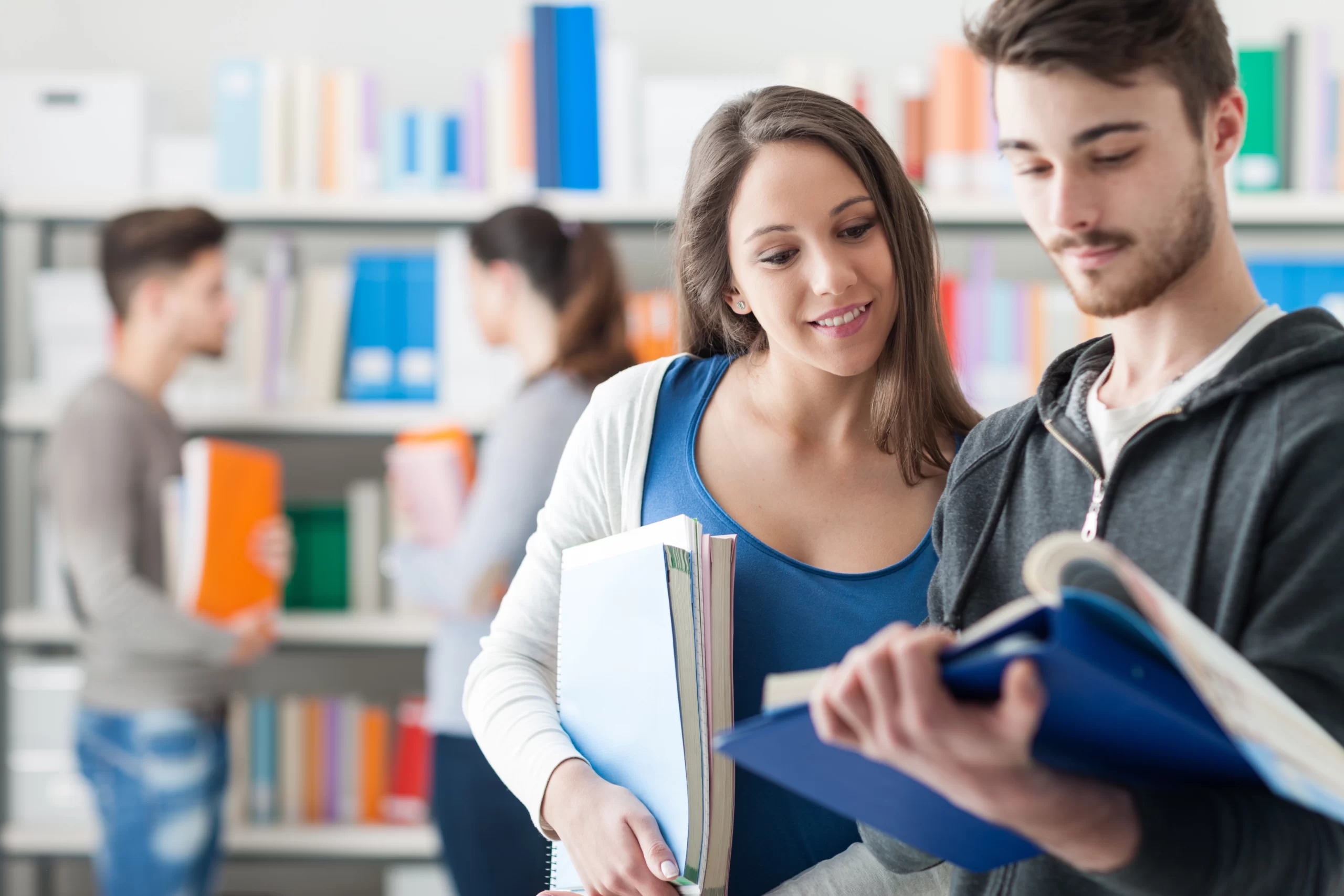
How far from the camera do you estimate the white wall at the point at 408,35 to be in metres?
2.94

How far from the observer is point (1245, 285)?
0.71 meters

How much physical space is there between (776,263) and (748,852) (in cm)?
50

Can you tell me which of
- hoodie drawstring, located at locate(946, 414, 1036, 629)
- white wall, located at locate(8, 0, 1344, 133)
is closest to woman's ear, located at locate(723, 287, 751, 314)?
hoodie drawstring, located at locate(946, 414, 1036, 629)

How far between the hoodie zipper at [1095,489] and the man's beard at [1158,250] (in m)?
0.07

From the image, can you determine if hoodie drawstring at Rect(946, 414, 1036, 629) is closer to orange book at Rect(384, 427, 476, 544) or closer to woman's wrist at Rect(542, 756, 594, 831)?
woman's wrist at Rect(542, 756, 594, 831)

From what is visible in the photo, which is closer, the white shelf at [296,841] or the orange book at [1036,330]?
the orange book at [1036,330]

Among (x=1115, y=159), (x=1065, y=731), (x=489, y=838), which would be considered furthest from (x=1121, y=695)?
(x=489, y=838)

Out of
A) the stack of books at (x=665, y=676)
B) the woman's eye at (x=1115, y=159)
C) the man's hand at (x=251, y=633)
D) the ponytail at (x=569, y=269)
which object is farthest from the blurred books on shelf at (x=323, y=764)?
the woman's eye at (x=1115, y=159)

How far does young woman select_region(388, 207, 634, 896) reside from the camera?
1.87 meters

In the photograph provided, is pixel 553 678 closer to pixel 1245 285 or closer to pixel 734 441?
pixel 734 441

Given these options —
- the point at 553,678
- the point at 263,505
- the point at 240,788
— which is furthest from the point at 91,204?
the point at 553,678

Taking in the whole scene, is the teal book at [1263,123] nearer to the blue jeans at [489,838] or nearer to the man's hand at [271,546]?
the blue jeans at [489,838]

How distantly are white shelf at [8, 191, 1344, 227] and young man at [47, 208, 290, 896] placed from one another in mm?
242

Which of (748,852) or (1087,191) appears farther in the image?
(748,852)
